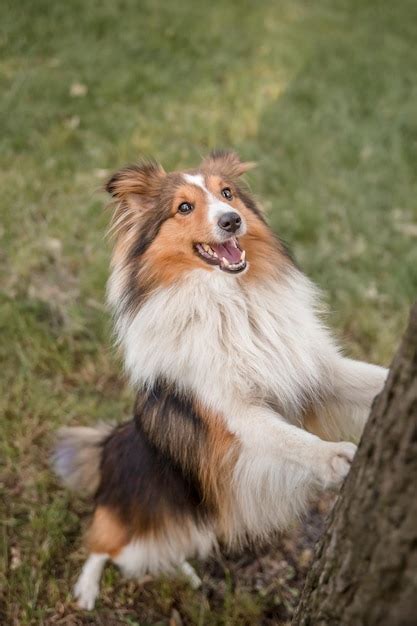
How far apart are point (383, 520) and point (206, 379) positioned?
3.27ft

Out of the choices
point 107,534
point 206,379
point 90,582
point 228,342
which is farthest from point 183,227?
point 90,582

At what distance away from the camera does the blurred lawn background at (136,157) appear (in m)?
3.15

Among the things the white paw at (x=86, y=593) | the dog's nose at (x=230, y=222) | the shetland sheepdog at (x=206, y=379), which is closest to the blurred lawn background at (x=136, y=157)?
the white paw at (x=86, y=593)

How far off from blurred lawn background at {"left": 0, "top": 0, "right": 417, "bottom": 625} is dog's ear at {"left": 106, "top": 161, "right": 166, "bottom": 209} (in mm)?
1339

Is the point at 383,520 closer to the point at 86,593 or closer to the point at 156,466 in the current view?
the point at 156,466

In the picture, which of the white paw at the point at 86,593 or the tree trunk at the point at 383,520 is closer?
the tree trunk at the point at 383,520

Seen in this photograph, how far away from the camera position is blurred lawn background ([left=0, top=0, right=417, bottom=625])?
315 centimetres

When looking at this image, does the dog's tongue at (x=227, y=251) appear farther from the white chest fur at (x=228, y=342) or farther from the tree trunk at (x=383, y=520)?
the tree trunk at (x=383, y=520)

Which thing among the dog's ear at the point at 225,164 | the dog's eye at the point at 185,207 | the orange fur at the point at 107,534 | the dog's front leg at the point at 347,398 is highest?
the dog's ear at the point at 225,164

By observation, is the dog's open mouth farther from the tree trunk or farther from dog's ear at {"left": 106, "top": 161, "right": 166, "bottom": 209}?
the tree trunk

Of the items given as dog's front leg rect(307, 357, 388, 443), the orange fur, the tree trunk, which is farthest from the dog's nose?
the orange fur

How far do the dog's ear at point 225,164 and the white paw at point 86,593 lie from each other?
2042 mm

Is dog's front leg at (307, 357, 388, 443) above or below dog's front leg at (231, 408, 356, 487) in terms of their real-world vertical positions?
above

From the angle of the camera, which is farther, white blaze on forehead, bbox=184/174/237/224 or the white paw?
the white paw
